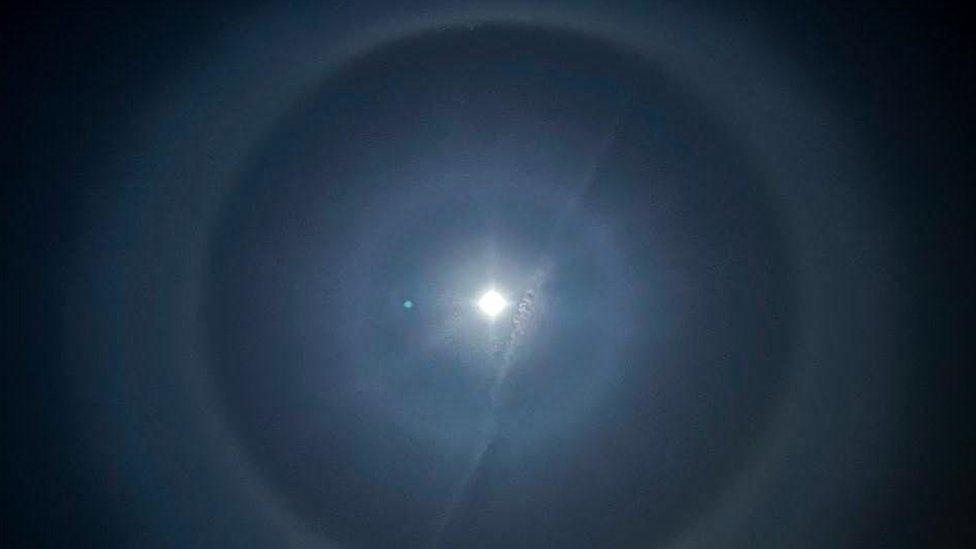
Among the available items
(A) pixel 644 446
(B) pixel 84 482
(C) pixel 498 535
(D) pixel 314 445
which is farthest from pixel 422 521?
(B) pixel 84 482

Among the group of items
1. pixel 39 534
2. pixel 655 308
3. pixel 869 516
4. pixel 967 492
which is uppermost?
pixel 655 308

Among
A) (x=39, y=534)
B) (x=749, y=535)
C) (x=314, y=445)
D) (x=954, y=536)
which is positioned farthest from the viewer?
(x=314, y=445)

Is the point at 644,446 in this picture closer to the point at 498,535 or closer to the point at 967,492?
the point at 498,535

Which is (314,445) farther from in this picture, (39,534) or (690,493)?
(690,493)

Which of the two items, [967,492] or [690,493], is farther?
[690,493]

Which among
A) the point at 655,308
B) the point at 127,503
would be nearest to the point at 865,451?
the point at 655,308

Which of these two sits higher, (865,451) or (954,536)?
(865,451)

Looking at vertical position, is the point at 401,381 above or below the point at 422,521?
above

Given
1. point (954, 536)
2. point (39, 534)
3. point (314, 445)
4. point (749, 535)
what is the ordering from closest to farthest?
point (39, 534) → point (954, 536) → point (749, 535) → point (314, 445)

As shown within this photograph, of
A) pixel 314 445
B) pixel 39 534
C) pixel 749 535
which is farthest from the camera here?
pixel 314 445
